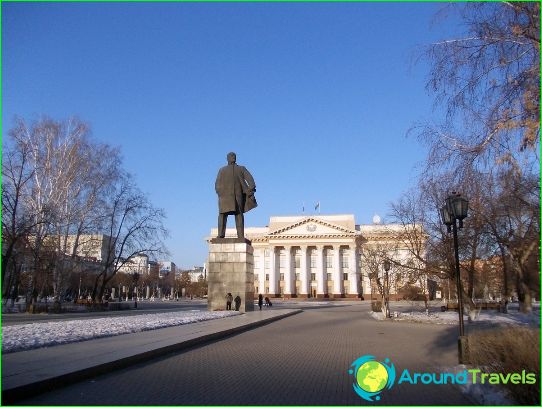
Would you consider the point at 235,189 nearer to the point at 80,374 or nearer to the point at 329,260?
the point at 80,374

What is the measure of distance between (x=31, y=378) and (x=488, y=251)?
2517cm

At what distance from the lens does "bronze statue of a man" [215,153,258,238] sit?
2767cm

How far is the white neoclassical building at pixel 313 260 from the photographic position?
10369 cm

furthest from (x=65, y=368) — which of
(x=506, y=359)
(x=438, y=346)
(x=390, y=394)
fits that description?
(x=438, y=346)

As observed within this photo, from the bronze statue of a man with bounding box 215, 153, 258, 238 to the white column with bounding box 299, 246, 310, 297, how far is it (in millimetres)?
78641

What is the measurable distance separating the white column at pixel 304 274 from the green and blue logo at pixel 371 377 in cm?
9480

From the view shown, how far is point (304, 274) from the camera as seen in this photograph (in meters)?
105

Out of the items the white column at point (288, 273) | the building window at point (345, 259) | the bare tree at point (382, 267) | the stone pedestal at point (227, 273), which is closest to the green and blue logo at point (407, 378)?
the stone pedestal at point (227, 273)

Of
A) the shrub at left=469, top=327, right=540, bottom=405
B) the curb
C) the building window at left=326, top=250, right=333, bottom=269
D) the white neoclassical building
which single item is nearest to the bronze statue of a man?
the curb

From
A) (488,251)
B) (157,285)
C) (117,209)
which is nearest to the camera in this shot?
(488,251)

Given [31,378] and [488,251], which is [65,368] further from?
[488,251]

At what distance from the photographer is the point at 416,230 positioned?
3219 centimetres

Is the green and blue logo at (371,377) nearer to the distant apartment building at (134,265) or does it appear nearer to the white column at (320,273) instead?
the distant apartment building at (134,265)

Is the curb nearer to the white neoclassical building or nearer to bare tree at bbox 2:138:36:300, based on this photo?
bare tree at bbox 2:138:36:300
